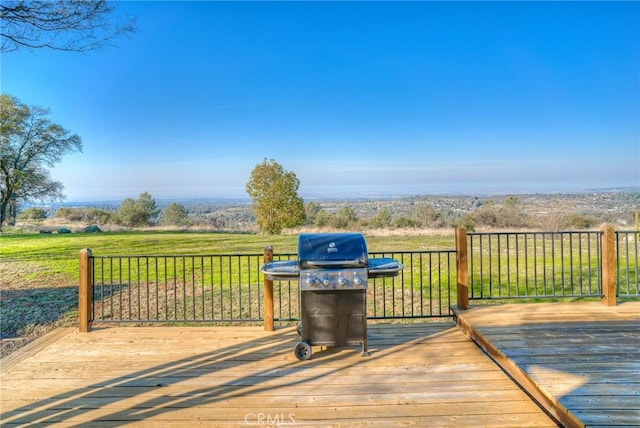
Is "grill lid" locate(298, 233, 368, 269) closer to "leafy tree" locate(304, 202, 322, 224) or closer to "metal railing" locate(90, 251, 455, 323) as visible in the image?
"metal railing" locate(90, 251, 455, 323)

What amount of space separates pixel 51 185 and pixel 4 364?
17.6 m

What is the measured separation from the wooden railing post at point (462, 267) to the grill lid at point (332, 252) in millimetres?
1443

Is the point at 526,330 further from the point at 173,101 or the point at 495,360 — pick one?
the point at 173,101

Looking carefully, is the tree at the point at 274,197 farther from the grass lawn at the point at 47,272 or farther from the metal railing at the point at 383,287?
the metal railing at the point at 383,287

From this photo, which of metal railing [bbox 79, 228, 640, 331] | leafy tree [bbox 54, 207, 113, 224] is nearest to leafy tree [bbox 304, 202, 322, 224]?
leafy tree [bbox 54, 207, 113, 224]

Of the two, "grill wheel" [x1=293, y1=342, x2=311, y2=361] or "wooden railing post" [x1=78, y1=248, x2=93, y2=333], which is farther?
"wooden railing post" [x1=78, y1=248, x2=93, y2=333]

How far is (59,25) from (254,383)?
3784 millimetres

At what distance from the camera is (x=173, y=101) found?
12.1 metres

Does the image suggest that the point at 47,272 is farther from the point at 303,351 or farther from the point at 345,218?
the point at 345,218

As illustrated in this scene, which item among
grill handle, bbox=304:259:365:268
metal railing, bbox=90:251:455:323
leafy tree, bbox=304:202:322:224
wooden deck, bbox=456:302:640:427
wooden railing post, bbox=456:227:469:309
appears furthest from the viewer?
leafy tree, bbox=304:202:322:224

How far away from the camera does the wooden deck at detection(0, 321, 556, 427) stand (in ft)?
6.59

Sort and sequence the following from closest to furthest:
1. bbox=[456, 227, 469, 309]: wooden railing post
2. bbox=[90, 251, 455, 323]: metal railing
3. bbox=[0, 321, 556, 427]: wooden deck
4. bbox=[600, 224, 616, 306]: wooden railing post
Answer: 1. bbox=[0, 321, 556, 427]: wooden deck
2. bbox=[456, 227, 469, 309]: wooden railing post
3. bbox=[600, 224, 616, 306]: wooden railing post
4. bbox=[90, 251, 455, 323]: metal railing

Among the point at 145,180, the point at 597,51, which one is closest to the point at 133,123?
the point at 145,180

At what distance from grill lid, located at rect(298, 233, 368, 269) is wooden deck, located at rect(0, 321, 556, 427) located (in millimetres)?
849
